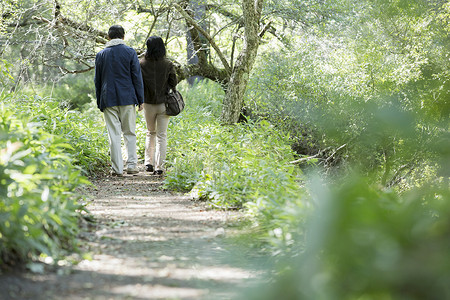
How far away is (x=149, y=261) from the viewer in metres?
3.17

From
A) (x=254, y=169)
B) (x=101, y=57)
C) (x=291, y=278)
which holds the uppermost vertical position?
(x=101, y=57)

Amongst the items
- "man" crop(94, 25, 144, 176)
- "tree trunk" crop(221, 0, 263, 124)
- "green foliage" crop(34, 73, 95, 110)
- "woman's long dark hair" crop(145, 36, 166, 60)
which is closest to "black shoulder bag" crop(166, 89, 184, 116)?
"man" crop(94, 25, 144, 176)

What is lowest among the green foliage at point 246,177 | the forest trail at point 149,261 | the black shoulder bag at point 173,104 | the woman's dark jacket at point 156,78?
the forest trail at point 149,261

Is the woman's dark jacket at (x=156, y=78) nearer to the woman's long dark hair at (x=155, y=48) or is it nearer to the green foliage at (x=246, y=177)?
the woman's long dark hair at (x=155, y=48)

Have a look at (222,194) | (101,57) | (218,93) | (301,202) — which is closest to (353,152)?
(301,202)

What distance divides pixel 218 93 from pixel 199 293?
11.5 metres

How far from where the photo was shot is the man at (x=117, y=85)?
734 centimetres

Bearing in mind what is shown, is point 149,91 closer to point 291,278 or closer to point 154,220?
point 154,220

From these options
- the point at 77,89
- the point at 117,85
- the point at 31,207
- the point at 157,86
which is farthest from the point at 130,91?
the point at 77,89

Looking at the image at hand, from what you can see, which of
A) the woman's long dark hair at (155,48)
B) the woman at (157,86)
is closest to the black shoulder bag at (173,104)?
the woman at (157,86)

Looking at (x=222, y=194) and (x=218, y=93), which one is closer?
(x=222, y=194)

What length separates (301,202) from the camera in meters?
3.24

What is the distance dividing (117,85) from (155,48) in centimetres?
96

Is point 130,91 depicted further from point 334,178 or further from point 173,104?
point 334,178
